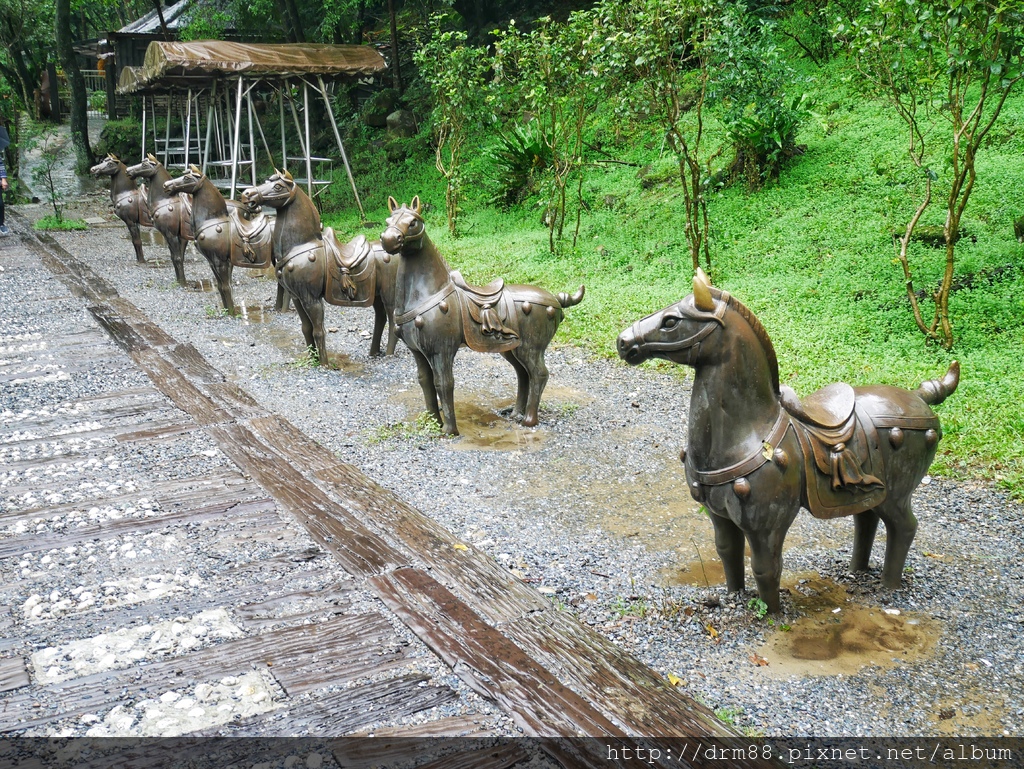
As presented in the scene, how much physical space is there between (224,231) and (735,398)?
28.4 ft

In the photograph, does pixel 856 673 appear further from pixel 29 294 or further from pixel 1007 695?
pixel 29 294

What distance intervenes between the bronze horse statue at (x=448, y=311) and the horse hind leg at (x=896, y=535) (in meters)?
3.20

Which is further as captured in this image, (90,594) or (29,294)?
(29,294)

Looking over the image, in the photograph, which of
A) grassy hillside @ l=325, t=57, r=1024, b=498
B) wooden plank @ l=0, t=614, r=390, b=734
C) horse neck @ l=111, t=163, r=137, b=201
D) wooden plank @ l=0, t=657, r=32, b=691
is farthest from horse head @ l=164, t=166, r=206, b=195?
wooden plank @ l=0, t=614, r=390, b=734

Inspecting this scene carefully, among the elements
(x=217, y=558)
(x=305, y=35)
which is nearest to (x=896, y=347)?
(x=217, y=558)

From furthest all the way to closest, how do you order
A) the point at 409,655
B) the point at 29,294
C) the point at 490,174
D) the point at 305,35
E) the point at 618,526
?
the point at 305,35 → the point at 490,174 → the point at 29,294 → the point at 618,526 → the point at 409,655

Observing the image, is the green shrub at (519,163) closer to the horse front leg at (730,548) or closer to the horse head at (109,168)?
the horse head at (109,168)

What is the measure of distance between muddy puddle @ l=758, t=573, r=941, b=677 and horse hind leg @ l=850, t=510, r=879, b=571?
0.78 ft

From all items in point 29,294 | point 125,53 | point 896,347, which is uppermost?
point 125,53

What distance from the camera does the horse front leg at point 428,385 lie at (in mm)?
6727

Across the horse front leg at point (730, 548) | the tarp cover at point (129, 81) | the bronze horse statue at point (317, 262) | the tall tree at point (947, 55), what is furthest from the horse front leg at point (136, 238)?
the horse front leg at point (730, 548)

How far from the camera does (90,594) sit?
438 cm

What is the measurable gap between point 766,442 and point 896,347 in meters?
4.57

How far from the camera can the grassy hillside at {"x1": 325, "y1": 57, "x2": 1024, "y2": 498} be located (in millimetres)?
6836
